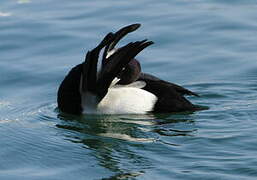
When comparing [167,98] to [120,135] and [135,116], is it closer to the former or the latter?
[135,116]

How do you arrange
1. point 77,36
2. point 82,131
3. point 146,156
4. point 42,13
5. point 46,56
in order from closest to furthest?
point 146,156 < point 82,131 < point 46,56 < point 77,36 < point 42,13

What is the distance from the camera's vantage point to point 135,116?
26.8 feet

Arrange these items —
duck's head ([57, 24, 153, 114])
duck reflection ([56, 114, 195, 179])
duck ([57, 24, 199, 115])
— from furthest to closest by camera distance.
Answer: duck ([57, 24, 199, 115]), duck's head ([57, 24, 153, 114]), duck reflection ([56, 114, 195, 179])

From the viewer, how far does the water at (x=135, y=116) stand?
6.89m

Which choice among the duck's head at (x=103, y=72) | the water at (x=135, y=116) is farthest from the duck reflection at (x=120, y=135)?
the duck's head at (x=103, y=72)

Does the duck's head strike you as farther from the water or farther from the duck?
the water

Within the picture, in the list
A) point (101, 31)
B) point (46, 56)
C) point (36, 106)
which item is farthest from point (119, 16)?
point (36, 106)

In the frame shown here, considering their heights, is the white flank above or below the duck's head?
below

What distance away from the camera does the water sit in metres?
6.89

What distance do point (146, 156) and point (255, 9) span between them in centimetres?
525

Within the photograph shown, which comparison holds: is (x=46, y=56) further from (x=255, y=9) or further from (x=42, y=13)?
(x=255, y=9)

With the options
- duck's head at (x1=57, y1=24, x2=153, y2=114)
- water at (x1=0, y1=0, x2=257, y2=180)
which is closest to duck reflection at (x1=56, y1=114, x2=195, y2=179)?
water at (x1=0, y1=0, x2=257, y2=180)

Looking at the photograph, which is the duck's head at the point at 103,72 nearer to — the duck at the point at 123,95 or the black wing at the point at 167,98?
the duck at the point at 123,95

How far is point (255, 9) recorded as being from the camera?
38.4 feet
